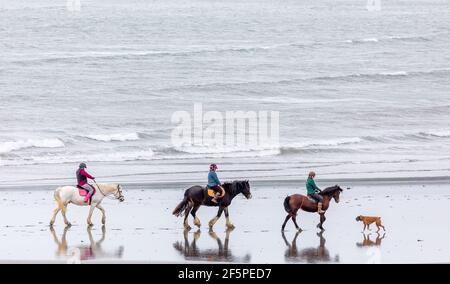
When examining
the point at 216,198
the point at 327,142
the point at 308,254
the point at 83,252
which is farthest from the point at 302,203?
the point at 327,142

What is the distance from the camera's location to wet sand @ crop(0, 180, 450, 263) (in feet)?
72.6

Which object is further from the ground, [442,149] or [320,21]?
[320,21]

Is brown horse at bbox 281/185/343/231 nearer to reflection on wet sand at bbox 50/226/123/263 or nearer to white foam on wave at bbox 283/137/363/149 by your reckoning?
reflection on wet sand at bbox 50/226/123/263

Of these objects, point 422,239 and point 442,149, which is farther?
point 442,149

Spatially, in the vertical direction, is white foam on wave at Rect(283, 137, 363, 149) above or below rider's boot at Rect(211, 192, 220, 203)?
above

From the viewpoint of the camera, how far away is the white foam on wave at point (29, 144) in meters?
41.0

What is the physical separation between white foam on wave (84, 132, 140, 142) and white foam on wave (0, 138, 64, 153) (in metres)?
1.77

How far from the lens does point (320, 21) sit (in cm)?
9394

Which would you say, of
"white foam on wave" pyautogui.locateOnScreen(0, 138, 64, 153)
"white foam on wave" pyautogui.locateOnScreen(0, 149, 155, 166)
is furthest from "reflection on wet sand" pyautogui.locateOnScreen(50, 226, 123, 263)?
"white foam on wave" pyautogui.locateOnScreen(0, 138, 64, 153)

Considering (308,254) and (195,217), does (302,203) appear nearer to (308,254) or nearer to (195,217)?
(195,217)

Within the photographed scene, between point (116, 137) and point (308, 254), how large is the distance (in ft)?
76.1
